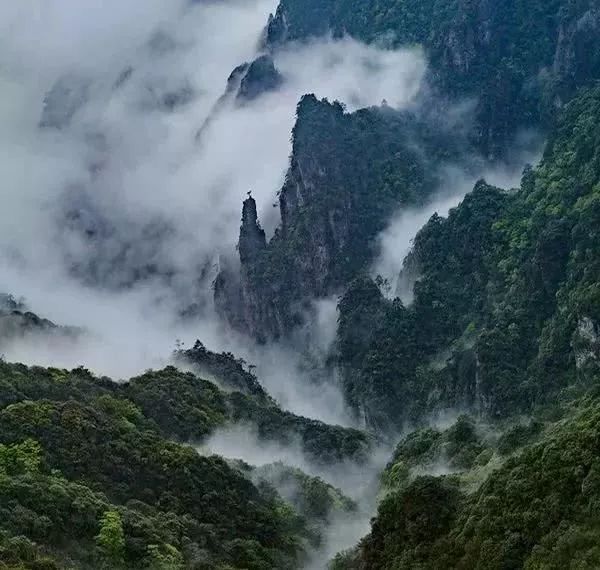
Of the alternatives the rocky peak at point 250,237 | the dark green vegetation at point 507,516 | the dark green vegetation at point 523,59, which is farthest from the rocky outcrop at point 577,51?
the dark green vegetation at point 507,516

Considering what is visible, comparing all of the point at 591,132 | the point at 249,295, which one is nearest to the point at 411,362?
the point at 591,132

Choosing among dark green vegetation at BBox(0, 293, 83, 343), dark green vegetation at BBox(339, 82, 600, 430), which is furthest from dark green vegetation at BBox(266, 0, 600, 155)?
dark green vegetation at BBox(0, 293, 83, 343)

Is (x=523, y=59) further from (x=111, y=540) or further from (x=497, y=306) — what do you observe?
(x=111, y=540)

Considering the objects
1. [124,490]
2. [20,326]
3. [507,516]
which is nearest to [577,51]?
[20,326]

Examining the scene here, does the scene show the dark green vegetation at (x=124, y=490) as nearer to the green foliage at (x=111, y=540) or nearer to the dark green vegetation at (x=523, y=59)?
the green foliage at (x=111, y=540)

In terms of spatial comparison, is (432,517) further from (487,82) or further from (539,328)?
(487,82)
